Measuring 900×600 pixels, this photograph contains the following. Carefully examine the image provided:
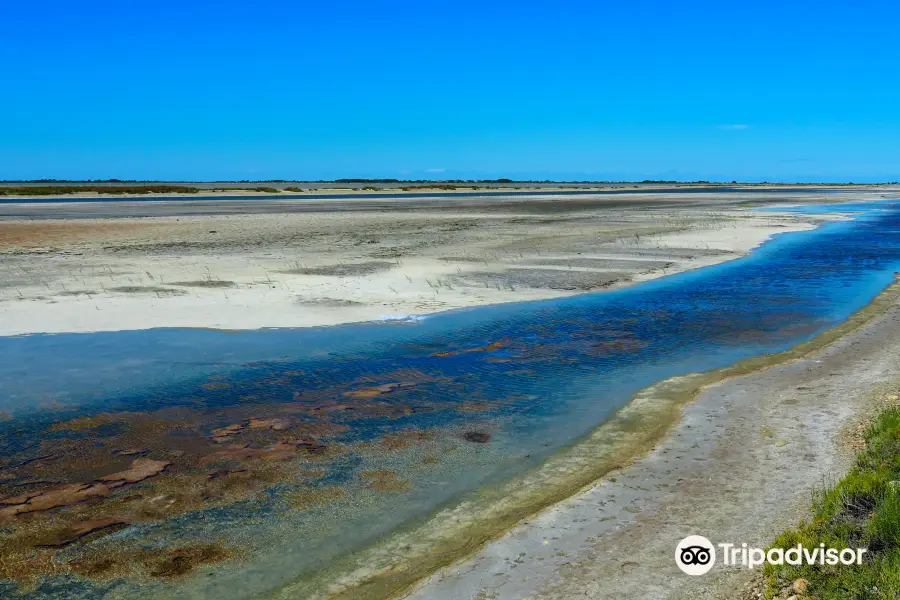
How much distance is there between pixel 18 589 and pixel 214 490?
184 centimetres

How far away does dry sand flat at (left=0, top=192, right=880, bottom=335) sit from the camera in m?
14.8

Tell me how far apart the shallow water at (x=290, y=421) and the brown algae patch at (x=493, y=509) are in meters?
0.19

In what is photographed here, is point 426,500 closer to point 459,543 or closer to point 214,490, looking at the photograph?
point 459,543

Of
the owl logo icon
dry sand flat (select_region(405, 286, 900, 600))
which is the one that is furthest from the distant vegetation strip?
the owl logo icon

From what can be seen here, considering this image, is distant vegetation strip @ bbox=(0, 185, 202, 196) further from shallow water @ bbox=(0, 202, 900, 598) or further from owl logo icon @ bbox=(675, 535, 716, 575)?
owl logo icon @ bbox=(675, 535, 716, 575)

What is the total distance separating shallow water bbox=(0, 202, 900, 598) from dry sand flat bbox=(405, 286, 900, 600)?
3.39 feet

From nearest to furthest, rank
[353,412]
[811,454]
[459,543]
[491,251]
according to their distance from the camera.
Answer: [459,543] < [811,454] < [353,412] < [491,251]

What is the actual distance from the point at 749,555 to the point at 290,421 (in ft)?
17.3

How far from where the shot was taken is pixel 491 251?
26.5m

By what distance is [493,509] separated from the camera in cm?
628

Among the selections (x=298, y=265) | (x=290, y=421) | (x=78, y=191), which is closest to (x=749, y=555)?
(x=290, y=421)

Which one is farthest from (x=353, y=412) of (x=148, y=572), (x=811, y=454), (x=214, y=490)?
(x=811, y=454)

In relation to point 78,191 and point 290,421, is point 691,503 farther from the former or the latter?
point 78,191

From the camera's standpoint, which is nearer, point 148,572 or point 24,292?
point 148,572
